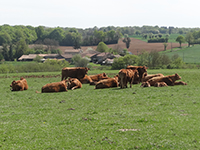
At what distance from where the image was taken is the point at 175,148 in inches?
388

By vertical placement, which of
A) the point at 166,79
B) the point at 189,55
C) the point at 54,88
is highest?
the point at 166,79

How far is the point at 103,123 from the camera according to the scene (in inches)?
517

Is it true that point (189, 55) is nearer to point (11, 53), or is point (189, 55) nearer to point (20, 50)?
point (11, 53)

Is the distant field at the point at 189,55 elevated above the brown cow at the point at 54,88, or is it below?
below

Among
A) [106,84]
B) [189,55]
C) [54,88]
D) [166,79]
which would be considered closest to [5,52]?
[189,55]

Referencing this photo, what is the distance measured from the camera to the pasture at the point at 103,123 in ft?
34.6

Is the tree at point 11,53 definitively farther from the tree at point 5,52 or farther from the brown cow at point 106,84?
the brown cow at point 106,84

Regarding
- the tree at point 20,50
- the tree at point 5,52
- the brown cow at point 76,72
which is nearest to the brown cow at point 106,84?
the brown cow at point 76,72

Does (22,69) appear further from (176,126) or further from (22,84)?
(176,126)

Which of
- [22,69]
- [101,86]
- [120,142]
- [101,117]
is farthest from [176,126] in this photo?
[22,69]

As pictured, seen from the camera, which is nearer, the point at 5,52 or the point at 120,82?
the point at 120,82

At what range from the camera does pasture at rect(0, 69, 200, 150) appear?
10.6m

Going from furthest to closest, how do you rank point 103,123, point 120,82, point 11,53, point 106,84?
point 11,53, point 106,84, point 120,82, point 103,123

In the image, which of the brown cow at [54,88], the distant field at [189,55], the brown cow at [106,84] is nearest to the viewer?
the brown cow at [54,88]
